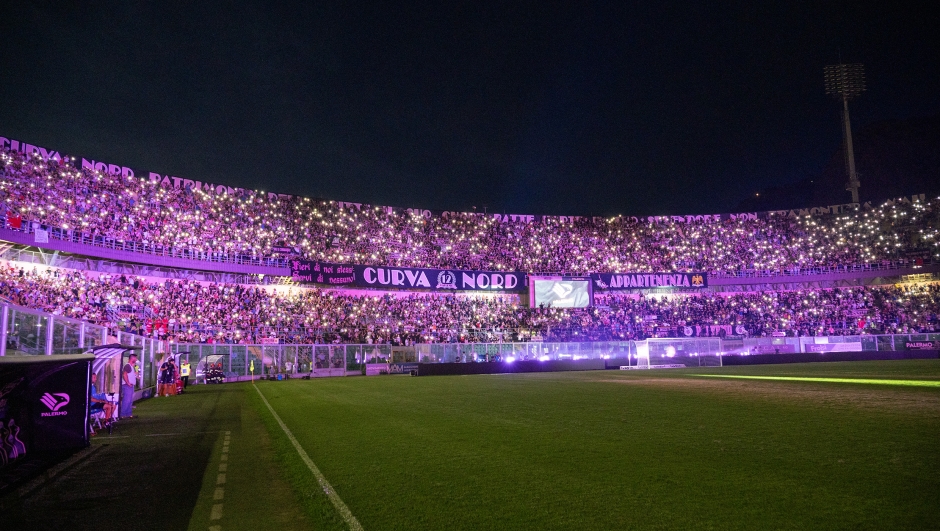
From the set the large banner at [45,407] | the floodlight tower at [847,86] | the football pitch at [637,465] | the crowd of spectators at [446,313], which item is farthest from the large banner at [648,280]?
the large banner at [45,407]

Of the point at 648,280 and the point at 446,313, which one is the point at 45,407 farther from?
the point at 648,280

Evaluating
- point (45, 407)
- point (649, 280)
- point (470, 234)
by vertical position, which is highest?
point (470, 234)

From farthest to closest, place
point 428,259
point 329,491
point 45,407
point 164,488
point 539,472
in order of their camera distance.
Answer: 1. point 428,259
2. point 45,407
3. point 164,488
4. point 539,472
5. point 329,491

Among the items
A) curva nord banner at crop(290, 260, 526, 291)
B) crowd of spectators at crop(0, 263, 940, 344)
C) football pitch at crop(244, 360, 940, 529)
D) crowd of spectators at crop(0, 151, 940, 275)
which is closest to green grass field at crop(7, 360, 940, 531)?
football pitch at crop(244, 360, 940, 529)

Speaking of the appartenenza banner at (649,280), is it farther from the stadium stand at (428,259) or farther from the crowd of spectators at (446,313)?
the stadium stand at (428,259)

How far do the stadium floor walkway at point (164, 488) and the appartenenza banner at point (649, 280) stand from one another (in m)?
43.7

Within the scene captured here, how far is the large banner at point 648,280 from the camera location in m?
53.2

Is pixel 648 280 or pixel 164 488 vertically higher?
pixel 648 280

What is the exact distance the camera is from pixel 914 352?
37.3 meters

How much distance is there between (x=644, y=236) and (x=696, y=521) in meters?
56.9

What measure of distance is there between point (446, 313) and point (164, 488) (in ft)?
136

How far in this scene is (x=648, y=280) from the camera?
177 ft

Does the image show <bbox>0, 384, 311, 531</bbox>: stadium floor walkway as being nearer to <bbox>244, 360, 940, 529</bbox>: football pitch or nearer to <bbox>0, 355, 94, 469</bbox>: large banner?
<bbox>244, 360, 940, 529</bbox>: football pitch

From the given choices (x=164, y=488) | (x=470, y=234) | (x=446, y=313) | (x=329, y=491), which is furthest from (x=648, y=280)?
(x=164, y=488)
